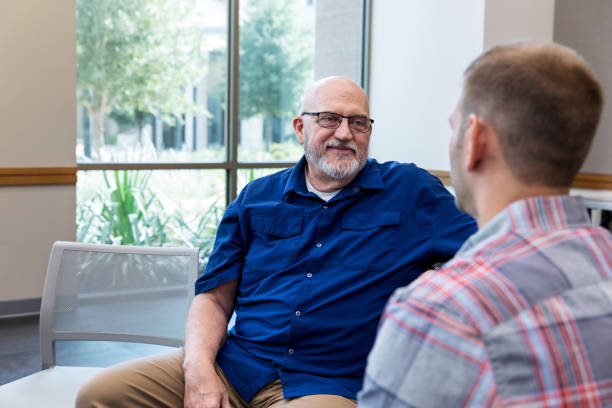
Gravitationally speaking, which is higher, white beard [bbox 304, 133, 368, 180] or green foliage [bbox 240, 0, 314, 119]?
green foliage [bbox 240, 0, 314, 119]

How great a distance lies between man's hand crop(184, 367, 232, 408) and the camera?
160 centimetres

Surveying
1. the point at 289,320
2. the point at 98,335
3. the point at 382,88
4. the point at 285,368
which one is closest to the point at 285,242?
the point at 289,320

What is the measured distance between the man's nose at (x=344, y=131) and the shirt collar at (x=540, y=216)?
121 centimetres

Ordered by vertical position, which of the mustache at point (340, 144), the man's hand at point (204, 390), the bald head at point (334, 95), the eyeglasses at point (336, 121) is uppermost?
the bald head at point (334, 95)

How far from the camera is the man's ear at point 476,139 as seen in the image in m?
0.87

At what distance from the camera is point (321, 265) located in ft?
5.84

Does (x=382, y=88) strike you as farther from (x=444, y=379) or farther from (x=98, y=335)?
(x=444, y=379)

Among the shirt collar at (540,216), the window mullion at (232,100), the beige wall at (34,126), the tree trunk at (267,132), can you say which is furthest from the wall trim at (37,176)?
the shirt collar at (540,216)

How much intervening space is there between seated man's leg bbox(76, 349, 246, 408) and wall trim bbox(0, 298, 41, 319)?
2.66 meters

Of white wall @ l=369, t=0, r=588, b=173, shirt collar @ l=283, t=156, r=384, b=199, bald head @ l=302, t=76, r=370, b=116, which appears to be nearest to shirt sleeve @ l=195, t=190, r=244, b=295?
shirt collar @ l=283, t=156, r=384, b=199

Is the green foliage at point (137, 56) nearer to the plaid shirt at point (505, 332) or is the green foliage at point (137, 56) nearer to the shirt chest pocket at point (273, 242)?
the shirt chest pocket at point (273, 242)

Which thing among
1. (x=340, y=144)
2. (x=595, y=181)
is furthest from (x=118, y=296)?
(x=595, y=181)

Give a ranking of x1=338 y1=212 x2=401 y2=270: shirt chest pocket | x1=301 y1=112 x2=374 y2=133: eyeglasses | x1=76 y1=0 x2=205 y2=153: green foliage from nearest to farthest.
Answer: x1=338 y1=212 x2=401 y2=270: shirt chest pocket
x1=301 y1=112 x2=374 y2=133: eyeglasses
x1=76 y1=0 x2=205 y2=153: green foliage

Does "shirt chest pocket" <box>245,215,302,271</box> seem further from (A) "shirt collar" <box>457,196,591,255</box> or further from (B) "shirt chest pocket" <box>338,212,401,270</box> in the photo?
(A) "shirt collar" <box>457,196,591,255</box>
